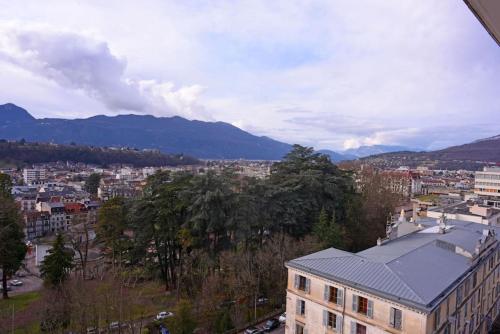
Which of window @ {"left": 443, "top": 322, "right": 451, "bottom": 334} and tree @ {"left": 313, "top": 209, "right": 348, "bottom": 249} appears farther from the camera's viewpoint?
tree @ {"left": 313, "top": 209, "right": 348, "bottom": 249}

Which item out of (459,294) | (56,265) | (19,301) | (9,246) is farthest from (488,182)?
(9,246)

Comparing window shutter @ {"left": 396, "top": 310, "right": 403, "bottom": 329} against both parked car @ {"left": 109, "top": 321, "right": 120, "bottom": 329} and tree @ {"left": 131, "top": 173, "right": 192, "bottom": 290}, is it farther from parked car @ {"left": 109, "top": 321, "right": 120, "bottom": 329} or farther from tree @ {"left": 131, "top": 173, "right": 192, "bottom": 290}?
tree @ {"left": 131, "top": 173, "right": 192, "bottom": 290}

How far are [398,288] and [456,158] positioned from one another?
Answer: 181 meters

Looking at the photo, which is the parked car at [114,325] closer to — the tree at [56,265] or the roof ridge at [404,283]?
the tree at [56,265]

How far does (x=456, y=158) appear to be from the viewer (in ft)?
556

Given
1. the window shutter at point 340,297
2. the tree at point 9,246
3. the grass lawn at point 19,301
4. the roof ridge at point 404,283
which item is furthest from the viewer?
the tree at point 9,246

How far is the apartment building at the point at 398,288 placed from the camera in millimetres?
13133

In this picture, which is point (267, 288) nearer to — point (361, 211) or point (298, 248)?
point (298, 248)

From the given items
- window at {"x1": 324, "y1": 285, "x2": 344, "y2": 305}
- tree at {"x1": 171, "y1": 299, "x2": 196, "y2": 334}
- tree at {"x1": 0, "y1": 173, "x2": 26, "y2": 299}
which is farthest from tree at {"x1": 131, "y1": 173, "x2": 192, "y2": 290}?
window at {"x1": 324, "y1": 285, "x2": 344, "y2": 305}

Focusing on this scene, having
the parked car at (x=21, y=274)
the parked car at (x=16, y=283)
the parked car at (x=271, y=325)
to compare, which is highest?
the parked car at (x=271, y=325)

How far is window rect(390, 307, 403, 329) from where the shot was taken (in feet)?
42.7

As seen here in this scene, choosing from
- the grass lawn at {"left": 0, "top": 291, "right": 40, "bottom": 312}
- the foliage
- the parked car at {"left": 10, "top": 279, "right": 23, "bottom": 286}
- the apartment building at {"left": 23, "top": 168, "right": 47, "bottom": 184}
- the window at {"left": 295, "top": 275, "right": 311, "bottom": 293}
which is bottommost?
the parked car at {"left": 10, "top": 279, "right": 23, "bottom": 286}

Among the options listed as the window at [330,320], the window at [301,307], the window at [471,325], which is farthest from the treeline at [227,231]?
the window at [471,325]

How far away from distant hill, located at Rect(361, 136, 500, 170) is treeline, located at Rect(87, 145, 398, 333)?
120866mm
